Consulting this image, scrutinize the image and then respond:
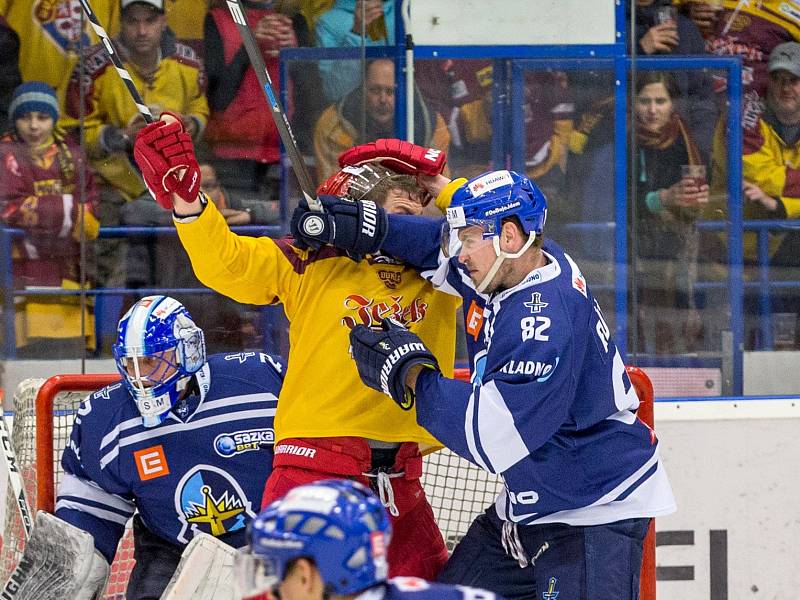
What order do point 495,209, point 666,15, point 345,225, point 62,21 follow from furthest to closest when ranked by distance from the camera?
point 666,15 < point 62,21 < point 345,225 < point 495,209

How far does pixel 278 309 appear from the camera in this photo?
370 cm

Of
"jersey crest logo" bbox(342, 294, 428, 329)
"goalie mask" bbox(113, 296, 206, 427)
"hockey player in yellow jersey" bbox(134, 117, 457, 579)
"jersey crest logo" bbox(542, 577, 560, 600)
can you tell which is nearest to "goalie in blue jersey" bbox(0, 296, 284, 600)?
"goalie mask" bbox(113, 296, 206, 427)

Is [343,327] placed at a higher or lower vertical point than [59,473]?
higher

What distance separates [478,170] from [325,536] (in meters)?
2.41

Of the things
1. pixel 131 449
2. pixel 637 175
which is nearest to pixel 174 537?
pixel 131 449

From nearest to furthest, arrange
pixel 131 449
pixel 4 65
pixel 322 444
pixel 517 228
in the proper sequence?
pixel 517 228 < pixel 322 444 < pixel 131 449 < pixel 4 65

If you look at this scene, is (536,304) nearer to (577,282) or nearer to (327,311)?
(577,282)

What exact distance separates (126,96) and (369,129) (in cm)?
70

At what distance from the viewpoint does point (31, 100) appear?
3.67 m

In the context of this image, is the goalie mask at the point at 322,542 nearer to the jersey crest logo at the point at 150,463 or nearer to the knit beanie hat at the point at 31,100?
the jersey crest logo at the point at 150,463

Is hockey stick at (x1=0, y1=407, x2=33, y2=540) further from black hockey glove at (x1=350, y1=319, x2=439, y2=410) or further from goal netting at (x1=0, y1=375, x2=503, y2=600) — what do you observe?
black hockey glove at (x1=350, y1=319, x2=439, y2=410)

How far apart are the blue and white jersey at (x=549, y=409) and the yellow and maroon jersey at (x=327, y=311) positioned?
4.7 inches

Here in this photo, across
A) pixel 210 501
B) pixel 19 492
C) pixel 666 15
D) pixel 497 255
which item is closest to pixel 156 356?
pixel 210 501

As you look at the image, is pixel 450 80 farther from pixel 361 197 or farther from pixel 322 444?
pixel 322 444
